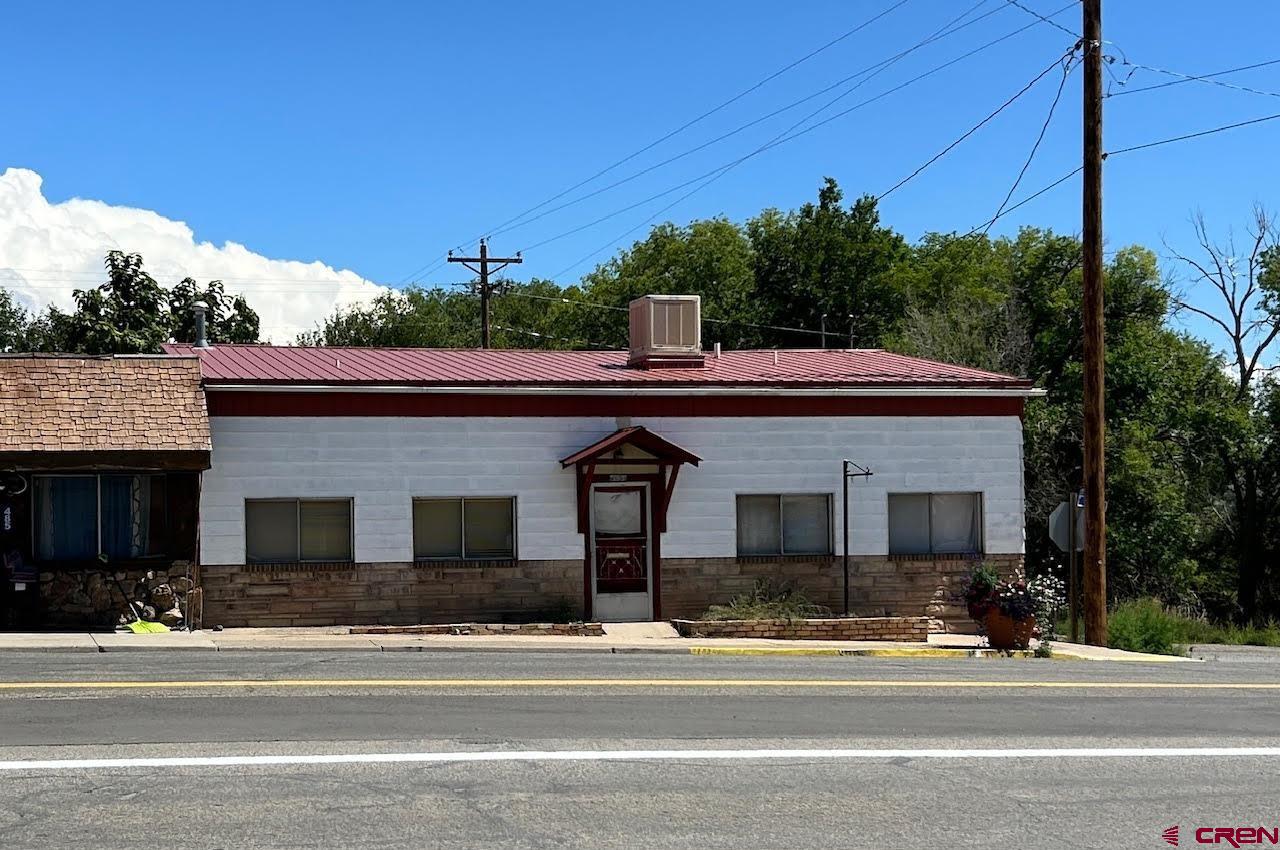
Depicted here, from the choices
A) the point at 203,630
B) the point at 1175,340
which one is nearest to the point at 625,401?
the point at 203,630

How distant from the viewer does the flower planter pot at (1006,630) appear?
2041cm

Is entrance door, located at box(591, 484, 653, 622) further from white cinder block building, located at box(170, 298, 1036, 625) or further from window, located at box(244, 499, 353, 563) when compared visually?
window, located at box(244, 499, 353, 563)

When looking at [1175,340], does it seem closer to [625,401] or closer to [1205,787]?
[625,401]

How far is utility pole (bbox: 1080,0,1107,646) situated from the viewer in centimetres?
2180

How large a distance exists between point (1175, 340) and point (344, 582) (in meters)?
33.3

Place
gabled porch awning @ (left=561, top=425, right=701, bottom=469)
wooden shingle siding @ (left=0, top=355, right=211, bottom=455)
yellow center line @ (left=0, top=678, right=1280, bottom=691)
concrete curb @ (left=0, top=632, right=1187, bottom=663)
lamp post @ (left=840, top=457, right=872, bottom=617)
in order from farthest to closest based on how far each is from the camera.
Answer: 1. lamp post @ (left=840, top=457, right=872, bottom=617)
2. gabled porch awning @ (left=561, top=425, right=701, bottom=469)
3. wooden shingle siding @ (left=0, top=355, right=211, bottom=455)
4. concrete curb @ (left=0, top=632, right=1187, bottom=663)
5. yellow center line @ (left=0, top=678, right=1280, bottom=691)

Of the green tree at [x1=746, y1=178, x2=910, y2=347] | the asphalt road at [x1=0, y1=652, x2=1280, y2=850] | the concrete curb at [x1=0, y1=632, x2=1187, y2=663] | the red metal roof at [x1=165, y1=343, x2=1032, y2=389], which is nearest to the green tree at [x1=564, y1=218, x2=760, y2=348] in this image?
the green tree at [x1=746, y1=178, x2=910, y2=347]

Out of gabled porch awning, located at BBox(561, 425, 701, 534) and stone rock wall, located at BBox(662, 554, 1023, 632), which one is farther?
stone rock wall, located at BBox(662, 554, 1023, 632)

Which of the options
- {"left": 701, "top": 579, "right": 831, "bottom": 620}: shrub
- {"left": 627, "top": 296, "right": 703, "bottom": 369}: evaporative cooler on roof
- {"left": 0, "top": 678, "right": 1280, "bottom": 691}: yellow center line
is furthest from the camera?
{"left": 627, "top": 296, "right": 703, "bottom": 369}: evaporative cooler on roof

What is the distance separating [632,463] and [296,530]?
5247 millimetres

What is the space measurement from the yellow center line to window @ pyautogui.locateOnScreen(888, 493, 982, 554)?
8.36 m

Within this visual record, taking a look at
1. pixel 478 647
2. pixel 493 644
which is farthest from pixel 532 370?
pixel 478 647
